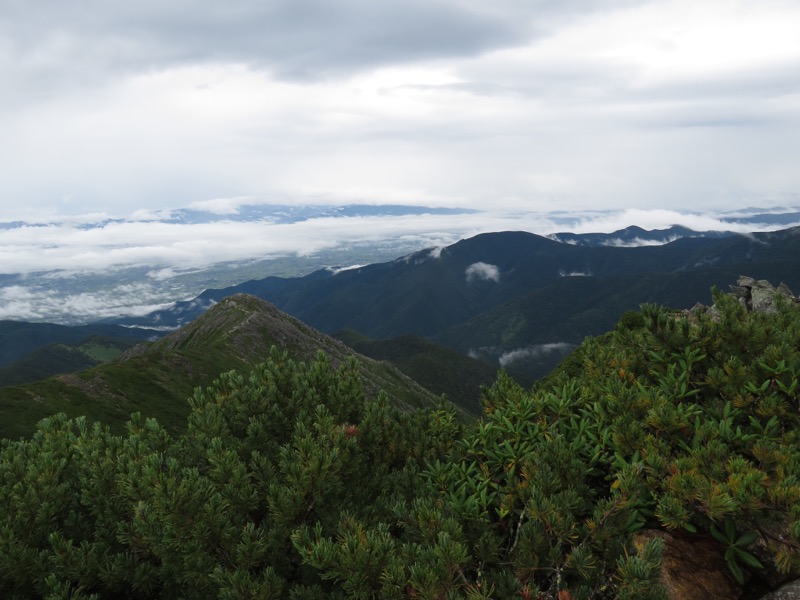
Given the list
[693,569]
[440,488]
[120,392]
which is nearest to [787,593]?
[693,569]

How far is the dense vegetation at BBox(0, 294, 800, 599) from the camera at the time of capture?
682 cm

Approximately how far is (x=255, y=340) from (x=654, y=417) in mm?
195070

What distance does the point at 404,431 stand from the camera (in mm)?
11602

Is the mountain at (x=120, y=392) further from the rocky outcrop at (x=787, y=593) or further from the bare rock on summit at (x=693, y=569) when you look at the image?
the rocky outcrop at (x=787, y=593)

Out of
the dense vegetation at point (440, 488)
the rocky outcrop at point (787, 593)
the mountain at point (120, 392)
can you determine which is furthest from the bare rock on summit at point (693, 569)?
the mountain at point (120, 392)

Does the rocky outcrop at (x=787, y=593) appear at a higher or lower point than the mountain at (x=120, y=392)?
higher

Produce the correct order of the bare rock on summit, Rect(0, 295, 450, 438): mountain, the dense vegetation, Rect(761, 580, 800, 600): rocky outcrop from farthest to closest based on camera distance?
1. Rect(0, 295, 450, 438): mountain
2. the bare rock on summit
3. Rect(761, 580, 800, 600): rocky outcrop
4. the dense vegetation

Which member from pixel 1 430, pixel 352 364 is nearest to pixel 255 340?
pixel 1 430

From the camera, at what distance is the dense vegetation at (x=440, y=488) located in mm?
6816

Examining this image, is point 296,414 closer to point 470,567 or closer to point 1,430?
point 470,567

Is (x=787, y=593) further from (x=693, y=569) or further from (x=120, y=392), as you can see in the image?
(x=120, y=392)

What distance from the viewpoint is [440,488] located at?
29.4ft

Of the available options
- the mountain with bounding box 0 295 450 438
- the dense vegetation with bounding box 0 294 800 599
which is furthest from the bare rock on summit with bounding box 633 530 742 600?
the mountain with bounding box 0 295 450 438

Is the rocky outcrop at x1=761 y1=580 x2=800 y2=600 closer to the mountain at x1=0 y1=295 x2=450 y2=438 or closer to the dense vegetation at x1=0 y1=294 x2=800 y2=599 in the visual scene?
the dense vegetation at x1=0 y1=294 x2=800 y2=599
